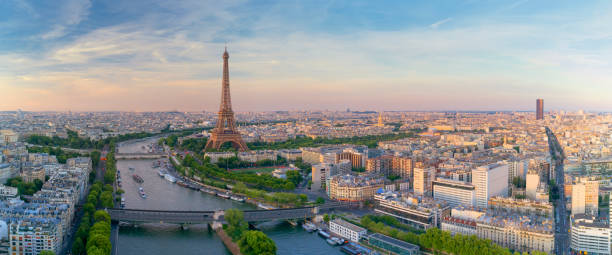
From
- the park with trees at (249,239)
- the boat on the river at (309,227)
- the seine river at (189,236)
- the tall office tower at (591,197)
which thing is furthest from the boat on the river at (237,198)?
the tall office tower at (591,197)

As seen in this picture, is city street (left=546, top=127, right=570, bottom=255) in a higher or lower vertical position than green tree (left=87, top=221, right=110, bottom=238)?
lower

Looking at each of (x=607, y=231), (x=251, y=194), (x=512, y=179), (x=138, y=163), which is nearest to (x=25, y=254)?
(x=251, y=194)

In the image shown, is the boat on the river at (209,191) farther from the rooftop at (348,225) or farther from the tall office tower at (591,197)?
the tall office tower at (591,197)

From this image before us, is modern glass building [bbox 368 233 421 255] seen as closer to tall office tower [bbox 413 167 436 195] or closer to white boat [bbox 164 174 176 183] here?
tall office tower [bbox 413 167 436 195]

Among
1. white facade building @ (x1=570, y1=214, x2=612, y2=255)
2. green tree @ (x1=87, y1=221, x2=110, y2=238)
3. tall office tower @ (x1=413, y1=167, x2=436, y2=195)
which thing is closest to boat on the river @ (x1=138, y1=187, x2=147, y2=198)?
green tree @ (x1=87, y1=221, x2=110, y2=238)

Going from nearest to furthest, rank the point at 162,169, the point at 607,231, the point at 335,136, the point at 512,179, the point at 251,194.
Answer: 1. the point at 607,231
2. the point at 251,194
3. the point at 512,179
4. the point at 162,169
5. the point at 335,136

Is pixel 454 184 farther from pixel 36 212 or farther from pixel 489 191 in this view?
pixel 36 212

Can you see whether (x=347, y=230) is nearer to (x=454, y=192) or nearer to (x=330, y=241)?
(x=330, y=241)
